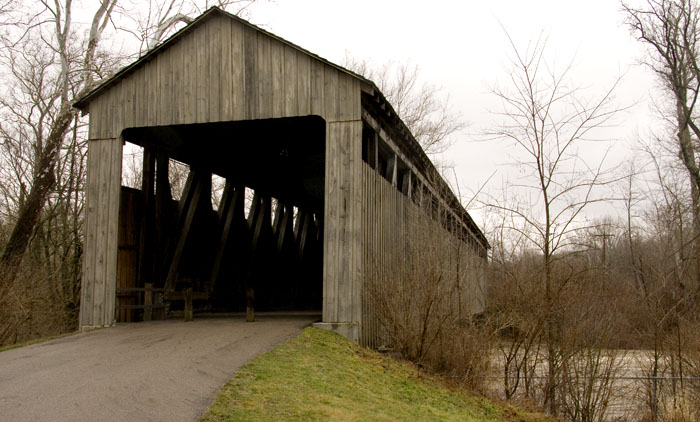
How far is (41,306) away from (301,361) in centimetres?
944

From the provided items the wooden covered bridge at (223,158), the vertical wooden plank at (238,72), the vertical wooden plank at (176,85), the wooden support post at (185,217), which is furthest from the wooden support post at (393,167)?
the vertical wooden plank at (176,85)

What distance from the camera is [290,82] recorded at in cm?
1123

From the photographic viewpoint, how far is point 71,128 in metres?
21.1

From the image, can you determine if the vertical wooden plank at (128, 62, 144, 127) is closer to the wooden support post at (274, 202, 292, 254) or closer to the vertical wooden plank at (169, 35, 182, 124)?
the vertical wooden plank at (169, 35, 182, 124)

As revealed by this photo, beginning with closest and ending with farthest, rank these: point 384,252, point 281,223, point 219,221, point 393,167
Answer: point 384,252, point 393,167, point 219,221, point 281,223

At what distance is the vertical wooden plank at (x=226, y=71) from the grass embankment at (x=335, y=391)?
4157 millimetres

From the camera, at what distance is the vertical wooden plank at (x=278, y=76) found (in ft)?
37.0

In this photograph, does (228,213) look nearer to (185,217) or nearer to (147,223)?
(185,217)

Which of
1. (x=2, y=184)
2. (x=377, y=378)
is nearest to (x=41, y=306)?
(x=2, y=184)

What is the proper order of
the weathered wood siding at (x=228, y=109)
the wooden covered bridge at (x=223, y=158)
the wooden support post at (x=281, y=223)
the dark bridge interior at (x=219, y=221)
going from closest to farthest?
the weathered wood siding at (x=228, y=109), the wooden covered bridge at (x=223, y=158), the dark bridge interior at (x=219, y=221), the wooden support post at (x=281, y=223)

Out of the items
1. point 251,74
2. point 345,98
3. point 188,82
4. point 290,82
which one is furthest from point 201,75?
point 345,98

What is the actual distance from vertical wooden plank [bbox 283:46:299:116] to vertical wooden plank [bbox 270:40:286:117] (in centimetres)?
3

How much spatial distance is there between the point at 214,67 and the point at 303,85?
175 centimetres

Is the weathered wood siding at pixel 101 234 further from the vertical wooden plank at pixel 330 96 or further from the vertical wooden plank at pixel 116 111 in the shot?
the vertical wooden plank at pixel 330 96
